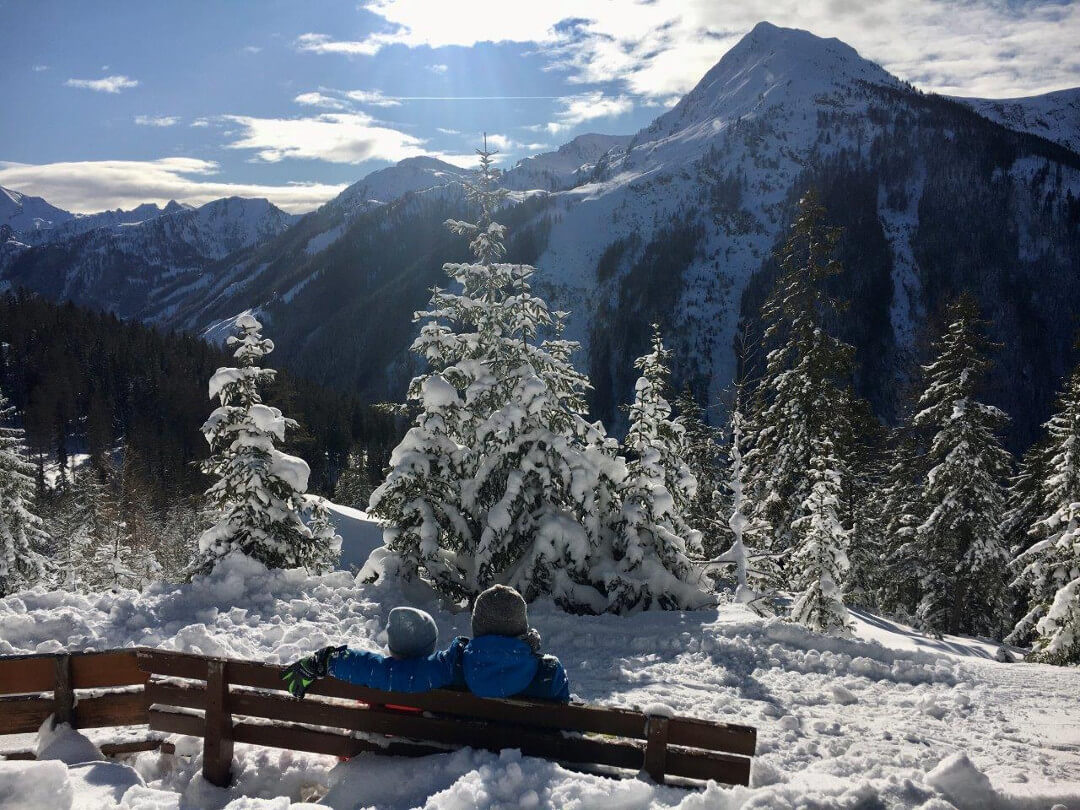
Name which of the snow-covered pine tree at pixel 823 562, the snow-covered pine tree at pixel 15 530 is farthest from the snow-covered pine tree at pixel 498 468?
the snow-covered pine tree at pixel 15 530

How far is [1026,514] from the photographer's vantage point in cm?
2303

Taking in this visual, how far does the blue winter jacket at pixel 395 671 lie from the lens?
15.3 ft

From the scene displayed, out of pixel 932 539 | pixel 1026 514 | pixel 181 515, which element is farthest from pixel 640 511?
pixel 181 515

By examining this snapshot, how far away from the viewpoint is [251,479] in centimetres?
1193

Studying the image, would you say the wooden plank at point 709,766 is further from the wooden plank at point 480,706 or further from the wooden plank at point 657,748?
the wooden plank at point 480,706

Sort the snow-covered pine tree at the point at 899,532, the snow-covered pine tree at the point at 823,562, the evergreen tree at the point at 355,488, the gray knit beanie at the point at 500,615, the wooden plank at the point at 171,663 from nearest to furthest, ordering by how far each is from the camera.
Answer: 1. the gray knit beanie at the point at 500,615
2. the wooden plank at the point at 171,663
3. the snow-covered pine tree at the point at 823,562
4. the snow-covered pine tree at the point at 899,532
5. the evergreen tree at the point at 355,488

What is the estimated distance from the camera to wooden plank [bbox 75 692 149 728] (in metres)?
5.10

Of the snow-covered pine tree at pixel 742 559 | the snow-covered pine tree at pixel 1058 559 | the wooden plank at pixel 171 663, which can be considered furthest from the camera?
the snow-covered pine tree at pixel 742 559

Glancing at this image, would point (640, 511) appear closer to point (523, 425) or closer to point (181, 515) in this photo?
point (523, 425)

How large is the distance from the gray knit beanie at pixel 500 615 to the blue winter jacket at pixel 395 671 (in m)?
0.35

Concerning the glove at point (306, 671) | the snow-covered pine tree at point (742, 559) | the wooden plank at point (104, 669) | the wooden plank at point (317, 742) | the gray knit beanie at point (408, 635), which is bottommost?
the snow-covered pine tree at point (742, 559)

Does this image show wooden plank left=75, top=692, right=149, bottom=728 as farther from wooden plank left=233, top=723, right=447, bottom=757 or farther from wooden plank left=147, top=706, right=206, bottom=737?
wooden plank left=233, top=723, right=447, bottom=757

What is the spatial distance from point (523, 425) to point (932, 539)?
17.5 m

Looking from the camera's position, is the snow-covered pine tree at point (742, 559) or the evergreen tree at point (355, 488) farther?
the evergreen tree at point (355, 488)
